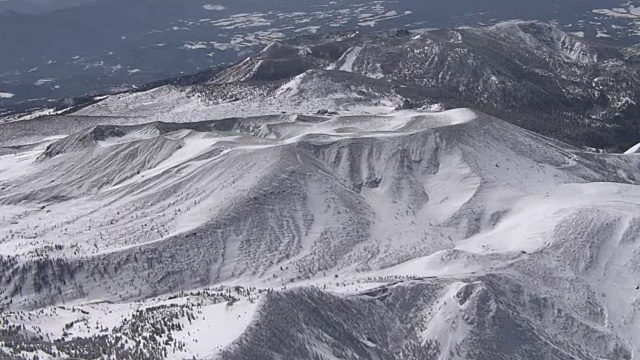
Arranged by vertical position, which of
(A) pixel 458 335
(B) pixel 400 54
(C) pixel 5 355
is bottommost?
(B) pixel 400 54

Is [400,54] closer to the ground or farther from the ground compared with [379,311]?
closer to the ground

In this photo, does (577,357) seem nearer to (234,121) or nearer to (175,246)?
(175,246)

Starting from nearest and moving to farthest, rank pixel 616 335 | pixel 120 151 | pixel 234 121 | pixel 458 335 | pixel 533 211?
pixel 458 335
pixel 616 335
pixel 533 211
pixel 120 151
pixel 234 121

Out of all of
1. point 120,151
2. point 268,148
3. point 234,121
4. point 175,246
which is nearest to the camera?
point 175,246

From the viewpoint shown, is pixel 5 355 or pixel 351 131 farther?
pixel 351 131

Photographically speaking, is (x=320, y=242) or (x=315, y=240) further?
(x=315, y=240)

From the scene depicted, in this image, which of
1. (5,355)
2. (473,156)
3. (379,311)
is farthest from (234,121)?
(5,355)
